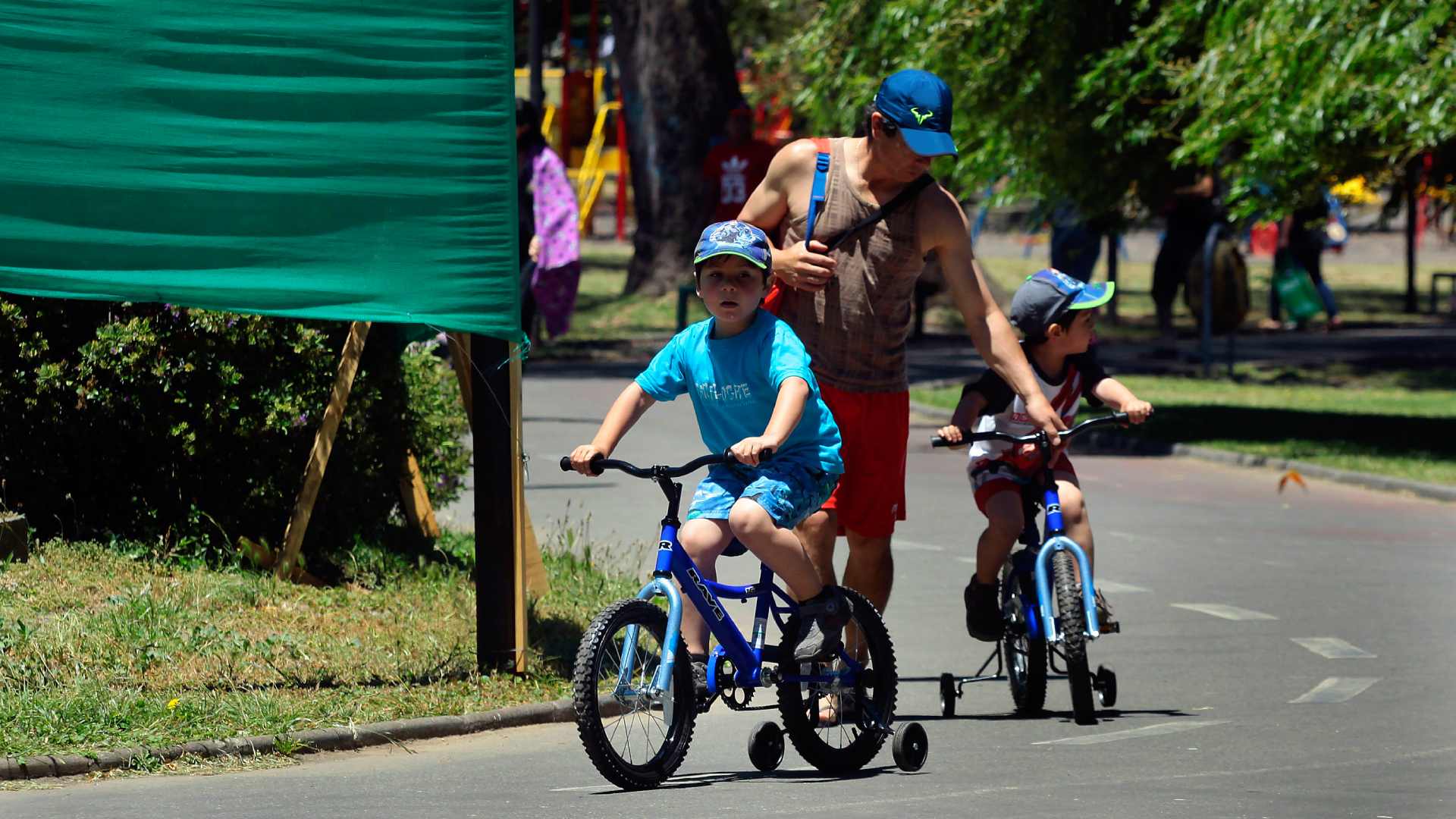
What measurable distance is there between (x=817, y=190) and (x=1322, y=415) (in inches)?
513

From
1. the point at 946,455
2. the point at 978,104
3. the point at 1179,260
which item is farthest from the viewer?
the point at 1179,260

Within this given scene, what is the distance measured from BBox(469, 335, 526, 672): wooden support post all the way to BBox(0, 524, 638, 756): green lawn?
17cm

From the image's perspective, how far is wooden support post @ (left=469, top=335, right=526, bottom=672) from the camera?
25.2ft

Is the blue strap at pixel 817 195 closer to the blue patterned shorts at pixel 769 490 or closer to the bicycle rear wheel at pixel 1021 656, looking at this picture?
the blue patterned shorts at pixel 769 490

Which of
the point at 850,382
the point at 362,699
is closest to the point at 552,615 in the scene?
the point at 362,699

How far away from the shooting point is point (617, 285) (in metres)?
32.7

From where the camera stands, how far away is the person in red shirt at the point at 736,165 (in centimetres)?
2288

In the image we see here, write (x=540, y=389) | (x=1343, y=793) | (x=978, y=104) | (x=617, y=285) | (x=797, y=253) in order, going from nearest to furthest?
(x=1343, y=793), (x=797, y=253), (x=978, y=104), (x=540, y=389), (x=617, y=285)

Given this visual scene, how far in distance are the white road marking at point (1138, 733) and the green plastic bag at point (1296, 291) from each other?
74.5ft

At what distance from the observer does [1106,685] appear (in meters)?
7.67

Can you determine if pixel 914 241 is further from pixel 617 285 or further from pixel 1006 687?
pixel 617 285

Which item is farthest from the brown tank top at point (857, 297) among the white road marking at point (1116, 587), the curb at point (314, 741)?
the white road marking at point (1116, 587)

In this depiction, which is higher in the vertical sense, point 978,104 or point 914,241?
point 978,104

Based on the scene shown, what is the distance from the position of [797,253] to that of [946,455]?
947 cm
